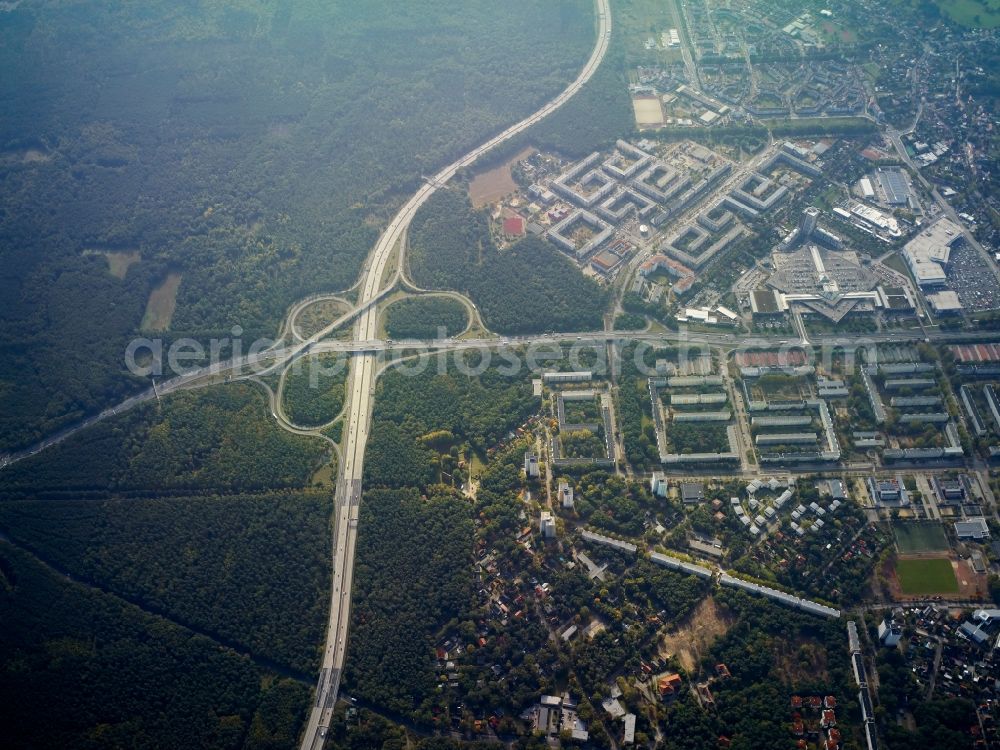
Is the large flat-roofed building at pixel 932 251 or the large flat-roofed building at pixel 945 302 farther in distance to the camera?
the large flat-roofed building at pixel 932 251

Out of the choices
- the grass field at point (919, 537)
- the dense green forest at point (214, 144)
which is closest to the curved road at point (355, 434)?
the dense green forest at point (214, 144)

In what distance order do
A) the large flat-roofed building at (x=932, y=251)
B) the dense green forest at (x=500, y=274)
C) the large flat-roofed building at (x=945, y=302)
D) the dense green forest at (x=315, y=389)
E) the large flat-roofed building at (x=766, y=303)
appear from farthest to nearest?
the large flat-roofed building at (x=932, y=251) < the dense green forest at (x=500, y=274) < the large flat-roofed building at (x=766, y=303) < the large flat-roofed building at (x=945, y=302) < the dense green forest at (x=315, y=389)

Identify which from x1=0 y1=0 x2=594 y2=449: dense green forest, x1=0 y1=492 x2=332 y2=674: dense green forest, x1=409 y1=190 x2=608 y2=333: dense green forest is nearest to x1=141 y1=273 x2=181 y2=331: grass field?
x1=0 y1=0 x2=594 y2=449: dense green forest

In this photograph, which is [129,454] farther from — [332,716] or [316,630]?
[332,716]

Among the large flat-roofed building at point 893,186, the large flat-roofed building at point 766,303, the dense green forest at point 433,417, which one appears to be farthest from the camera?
the large flat-roofed building at point 893,186

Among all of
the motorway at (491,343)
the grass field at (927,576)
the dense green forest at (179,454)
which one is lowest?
the grass field at (927,576)

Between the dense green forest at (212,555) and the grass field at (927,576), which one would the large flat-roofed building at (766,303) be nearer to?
the grass field at (927,576)

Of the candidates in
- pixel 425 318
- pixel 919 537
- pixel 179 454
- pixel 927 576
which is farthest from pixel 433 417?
pixel 927 576
